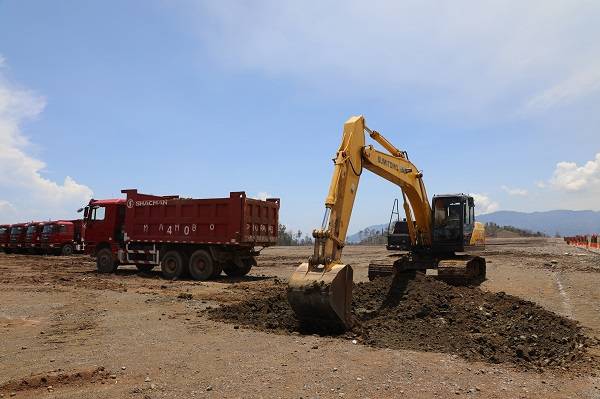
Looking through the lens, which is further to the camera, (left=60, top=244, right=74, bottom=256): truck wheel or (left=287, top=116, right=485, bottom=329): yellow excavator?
(left=60, top=244, right=74, bottom=256): truck wheel

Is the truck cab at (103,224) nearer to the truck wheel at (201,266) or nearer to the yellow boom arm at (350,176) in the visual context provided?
the truck wheel at (201,266)

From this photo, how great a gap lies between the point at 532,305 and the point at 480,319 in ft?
6.47

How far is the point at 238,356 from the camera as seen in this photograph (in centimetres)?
688

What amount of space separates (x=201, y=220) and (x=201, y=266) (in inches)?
67.5

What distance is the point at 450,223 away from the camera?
1454 centimetres

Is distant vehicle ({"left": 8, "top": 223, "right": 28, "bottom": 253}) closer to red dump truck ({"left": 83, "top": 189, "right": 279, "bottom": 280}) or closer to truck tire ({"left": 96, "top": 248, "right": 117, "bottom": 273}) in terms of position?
red dump truck ({"left": 83, "top": 189, "right": 279, "bottom": 280})

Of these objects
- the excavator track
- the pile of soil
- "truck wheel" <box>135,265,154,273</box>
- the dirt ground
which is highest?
the excavator track

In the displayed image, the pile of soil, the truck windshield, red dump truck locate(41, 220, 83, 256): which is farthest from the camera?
the truck windshield

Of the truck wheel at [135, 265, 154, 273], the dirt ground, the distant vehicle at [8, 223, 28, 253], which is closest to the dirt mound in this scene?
the dirt ground

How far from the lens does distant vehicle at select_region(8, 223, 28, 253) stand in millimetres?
38719

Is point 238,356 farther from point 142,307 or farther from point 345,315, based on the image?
point 142,307

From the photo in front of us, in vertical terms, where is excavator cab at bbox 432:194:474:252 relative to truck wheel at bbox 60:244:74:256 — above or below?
above

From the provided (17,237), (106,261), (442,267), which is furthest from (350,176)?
(17,237)

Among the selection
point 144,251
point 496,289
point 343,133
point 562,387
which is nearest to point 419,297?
point 343,133
